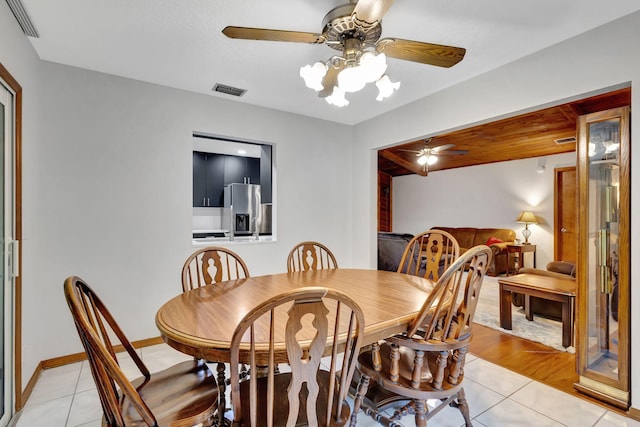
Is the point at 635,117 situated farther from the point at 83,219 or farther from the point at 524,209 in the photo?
the point at 524,209

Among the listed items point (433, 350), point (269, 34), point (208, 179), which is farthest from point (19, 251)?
point (208, 179)

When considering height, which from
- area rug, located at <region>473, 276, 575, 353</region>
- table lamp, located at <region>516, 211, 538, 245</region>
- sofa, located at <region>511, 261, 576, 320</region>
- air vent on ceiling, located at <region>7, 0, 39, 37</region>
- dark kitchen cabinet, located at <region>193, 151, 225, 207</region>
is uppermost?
air vent on ceiling, located at <region>7, 0, 39, 37</region>

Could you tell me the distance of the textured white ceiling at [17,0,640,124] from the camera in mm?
1827

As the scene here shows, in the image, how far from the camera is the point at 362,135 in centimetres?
407

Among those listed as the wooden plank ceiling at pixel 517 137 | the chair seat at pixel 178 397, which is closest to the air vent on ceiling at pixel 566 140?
the wooden plank ceiling at pixel 517 137

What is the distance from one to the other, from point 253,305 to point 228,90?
2316 mm

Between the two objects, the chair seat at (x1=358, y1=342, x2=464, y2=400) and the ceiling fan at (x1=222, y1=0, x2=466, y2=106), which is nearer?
the chair seat at (x1=358, y1=342, x2=464, y2=400)

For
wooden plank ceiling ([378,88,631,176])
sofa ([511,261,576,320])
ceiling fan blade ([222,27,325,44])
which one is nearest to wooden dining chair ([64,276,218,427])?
ceiling fan blade ([222,27,325,44])

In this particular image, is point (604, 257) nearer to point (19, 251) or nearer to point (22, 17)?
point (19, 251)

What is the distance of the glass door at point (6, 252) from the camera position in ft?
5.97

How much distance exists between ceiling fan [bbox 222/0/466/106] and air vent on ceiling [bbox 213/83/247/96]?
150cm

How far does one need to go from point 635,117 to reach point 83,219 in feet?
13.0

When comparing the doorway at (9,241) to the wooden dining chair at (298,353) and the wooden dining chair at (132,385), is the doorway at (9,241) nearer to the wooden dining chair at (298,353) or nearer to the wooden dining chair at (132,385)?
the wooden dining chair at (132,385)

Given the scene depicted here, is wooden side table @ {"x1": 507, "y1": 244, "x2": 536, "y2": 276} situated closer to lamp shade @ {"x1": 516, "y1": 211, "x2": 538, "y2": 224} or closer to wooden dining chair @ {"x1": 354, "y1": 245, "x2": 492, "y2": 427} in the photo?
lamp shade @ {"x1": 516, "y1": 211, "x2": 538, "y2": 224}
